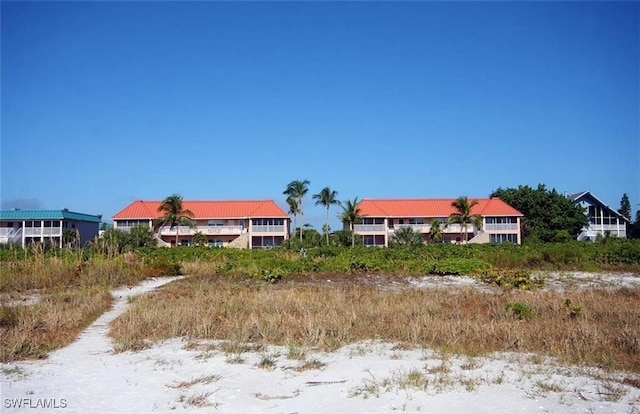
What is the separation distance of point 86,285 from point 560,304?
15.4m

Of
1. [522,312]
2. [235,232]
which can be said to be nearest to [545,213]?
[235,232]

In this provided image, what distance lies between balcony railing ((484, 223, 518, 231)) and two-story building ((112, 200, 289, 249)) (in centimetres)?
2353

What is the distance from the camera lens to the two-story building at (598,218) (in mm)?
65438

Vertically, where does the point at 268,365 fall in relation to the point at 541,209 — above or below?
below

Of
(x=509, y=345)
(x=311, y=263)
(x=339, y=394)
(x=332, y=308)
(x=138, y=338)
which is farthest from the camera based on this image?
(x=311, y=263)

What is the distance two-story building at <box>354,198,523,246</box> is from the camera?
61.6 meters

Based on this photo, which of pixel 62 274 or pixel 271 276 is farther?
pixel 271 276

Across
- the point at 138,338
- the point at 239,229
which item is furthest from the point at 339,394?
the point at 239,229

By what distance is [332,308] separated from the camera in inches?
519

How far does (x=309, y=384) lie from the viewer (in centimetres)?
753

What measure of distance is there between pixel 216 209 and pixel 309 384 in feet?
189

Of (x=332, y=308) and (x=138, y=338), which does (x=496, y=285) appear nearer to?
(x=332, y=308)

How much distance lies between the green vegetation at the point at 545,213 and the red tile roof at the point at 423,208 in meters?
3.49

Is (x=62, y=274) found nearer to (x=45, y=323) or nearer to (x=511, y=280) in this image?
(x=45, y=323)
